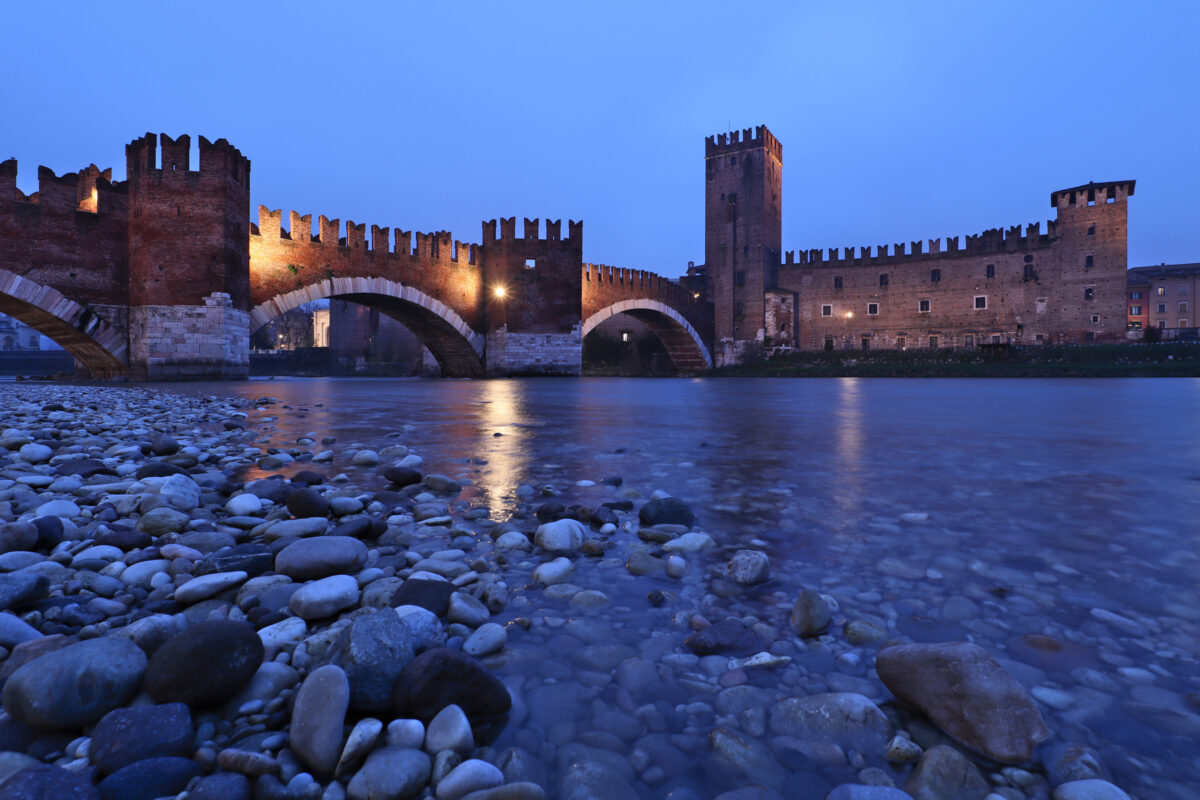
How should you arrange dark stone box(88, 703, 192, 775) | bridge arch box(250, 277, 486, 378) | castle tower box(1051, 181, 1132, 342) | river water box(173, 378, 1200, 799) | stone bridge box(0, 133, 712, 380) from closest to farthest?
1. dark stone box(88, 703, 192, 775)
2. river water box(173, 378, 1200, 799)
3. stone bridge box(0, 133, 712, 380)
4. bridge arch box(250, 277, 486, 378)
5. castle tower box(1051, 181, 1132, 342)

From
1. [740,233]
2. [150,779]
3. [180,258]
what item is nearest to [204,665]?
[150,779]

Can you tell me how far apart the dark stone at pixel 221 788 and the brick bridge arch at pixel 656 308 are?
31.8 meters

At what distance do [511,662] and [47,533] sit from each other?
1739 mm

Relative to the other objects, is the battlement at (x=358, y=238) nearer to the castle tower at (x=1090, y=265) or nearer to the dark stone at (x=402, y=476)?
the dark stone at (x=402, y=476)

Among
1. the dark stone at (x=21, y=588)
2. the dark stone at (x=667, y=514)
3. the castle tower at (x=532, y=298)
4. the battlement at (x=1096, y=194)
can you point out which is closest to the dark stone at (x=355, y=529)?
the dark stone at (x=21, y=588)

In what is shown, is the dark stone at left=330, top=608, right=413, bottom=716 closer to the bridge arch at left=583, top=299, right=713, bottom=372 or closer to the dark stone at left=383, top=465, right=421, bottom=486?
the dark stone at left=383, top=465, right=421, bottom=486

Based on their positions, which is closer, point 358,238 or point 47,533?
point 47,533

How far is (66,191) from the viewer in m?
17.7

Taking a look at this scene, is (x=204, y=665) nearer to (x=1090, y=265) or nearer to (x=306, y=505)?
(x=306, y=505)

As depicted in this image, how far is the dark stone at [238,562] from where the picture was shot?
1817 mm

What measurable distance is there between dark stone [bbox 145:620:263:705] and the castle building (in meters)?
→ 45.4

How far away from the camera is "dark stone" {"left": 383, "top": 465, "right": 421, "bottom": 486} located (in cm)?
322

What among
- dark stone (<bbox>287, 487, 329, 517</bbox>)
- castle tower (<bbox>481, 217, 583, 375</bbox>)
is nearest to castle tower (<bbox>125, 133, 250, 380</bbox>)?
castle tower (<bbox>481, 217, 583, 375</bbox>)

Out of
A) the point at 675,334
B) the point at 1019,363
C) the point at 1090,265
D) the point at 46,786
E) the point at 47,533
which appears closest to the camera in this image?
the point at 46,786
